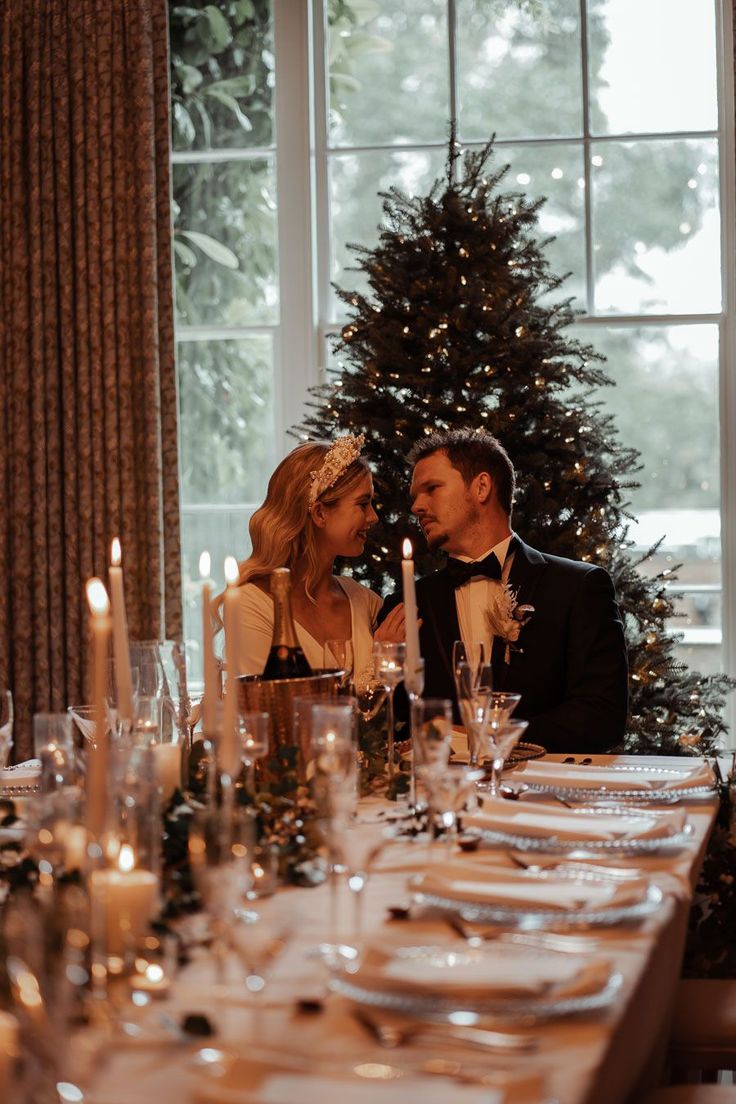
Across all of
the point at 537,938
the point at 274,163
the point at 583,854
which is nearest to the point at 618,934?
the point at 537,938

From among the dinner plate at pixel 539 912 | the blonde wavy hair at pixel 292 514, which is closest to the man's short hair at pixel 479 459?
the blonde wavy hair at pixel 292 514

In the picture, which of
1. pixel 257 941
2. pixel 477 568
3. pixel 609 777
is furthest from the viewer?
pixel 477 568

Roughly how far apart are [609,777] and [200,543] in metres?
3.34

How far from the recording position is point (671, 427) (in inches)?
206

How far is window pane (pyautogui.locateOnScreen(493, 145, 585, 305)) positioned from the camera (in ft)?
17.1

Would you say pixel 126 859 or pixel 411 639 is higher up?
pixel 411 639

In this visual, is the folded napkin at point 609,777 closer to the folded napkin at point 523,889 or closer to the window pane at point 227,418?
the folded napkin at point 523,889

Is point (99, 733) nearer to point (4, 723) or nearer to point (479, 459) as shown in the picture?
point (4, 723)

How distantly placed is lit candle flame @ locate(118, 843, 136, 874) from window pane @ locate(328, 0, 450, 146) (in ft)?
14.2

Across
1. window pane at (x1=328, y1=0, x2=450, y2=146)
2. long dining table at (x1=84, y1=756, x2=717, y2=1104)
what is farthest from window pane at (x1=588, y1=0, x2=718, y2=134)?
long dining table at (x1=84, y1=756, x2=717, y2=1104)

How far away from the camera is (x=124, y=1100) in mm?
1069

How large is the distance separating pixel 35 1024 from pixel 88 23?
15.8 feet

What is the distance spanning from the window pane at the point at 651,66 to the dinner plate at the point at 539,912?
428 cm

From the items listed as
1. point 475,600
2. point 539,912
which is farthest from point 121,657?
point 475,600
